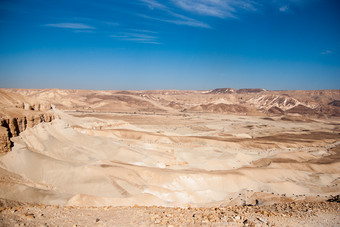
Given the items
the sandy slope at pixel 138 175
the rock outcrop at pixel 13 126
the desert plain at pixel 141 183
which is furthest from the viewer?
the rock outcrop at pixel 13 126

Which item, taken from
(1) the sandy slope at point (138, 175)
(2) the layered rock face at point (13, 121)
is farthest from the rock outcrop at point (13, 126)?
(1) the sandy slope at point (138, 175)

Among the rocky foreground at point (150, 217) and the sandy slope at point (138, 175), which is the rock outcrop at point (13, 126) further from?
the rocky foreground at point (150, 217)

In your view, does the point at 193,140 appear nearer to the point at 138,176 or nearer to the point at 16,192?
the point at 138,176

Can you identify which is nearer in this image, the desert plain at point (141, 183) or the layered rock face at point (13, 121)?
the desert plain at point (141, 183)

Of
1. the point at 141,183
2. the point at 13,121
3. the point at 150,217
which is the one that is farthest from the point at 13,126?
the point at 150,217

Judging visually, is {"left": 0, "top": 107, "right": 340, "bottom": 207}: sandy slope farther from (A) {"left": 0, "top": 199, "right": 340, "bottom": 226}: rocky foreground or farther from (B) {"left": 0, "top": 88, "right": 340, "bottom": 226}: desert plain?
(A) {"left": 0, "top": 199, "right": 340, "bottom": 226}: rocky foreground

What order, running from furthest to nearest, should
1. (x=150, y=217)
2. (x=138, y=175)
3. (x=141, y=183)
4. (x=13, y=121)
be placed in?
(x=13, y=121) → (x=138, y=175) → (x=141, y=183) → (x=150, y=217)

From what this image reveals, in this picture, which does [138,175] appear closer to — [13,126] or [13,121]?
[13,126]

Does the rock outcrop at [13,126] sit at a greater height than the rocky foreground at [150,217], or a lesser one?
greater

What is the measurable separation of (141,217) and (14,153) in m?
12.4

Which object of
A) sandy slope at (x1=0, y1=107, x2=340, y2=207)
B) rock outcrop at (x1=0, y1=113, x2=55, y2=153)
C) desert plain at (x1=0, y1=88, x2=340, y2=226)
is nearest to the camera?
desert plain at (x1=0, y1=88, x2=340, y2=226)

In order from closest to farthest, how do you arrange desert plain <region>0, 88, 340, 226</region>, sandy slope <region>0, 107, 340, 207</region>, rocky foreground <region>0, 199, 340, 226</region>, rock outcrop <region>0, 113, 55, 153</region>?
rocky foreground <region>0, 199, 340, 226</region> → desert plain <region>0, 88, 340, 226</region> → sandy slope <region>0, 107, 340, 207</region> → rock outcrop <region>0, 113, 55, 153</region>

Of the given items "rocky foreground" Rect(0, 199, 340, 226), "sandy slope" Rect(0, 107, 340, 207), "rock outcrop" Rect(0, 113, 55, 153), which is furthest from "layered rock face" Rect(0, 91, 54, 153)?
"rocky foreground" Rect(0, 199, 340, 226)

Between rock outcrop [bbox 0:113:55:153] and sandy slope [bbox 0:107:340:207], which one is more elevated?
rock outcrop [bbox 0:113:55:153]
